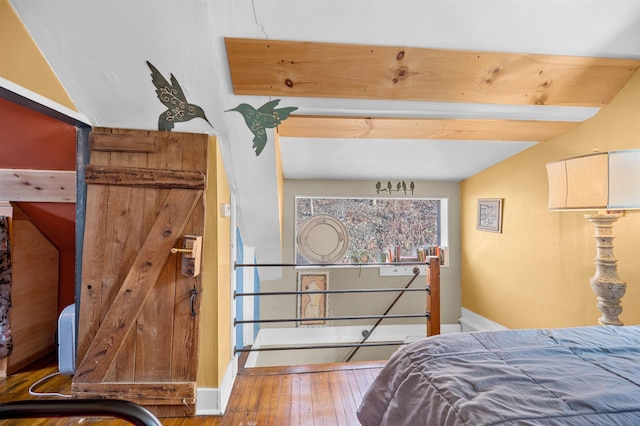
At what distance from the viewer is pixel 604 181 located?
139 cm

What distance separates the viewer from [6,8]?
4.03 ft

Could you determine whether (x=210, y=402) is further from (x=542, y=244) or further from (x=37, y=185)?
(x=542, y=244)

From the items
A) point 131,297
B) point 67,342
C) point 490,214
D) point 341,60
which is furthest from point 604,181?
point 67,342

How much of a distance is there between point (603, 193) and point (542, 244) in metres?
1.19

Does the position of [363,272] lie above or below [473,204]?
below

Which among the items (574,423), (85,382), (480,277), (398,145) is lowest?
(85,382)

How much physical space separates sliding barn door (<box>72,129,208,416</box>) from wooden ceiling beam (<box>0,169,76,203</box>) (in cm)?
56

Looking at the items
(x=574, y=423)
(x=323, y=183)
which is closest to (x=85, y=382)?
(x=574, y=423)

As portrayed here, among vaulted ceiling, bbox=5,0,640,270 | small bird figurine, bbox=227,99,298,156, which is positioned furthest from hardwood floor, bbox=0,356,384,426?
small bird figurine, bbox=227,99,298,156

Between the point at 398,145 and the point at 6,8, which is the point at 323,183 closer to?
the point at 398,145

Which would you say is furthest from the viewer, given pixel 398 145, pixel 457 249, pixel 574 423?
pixel 457 249

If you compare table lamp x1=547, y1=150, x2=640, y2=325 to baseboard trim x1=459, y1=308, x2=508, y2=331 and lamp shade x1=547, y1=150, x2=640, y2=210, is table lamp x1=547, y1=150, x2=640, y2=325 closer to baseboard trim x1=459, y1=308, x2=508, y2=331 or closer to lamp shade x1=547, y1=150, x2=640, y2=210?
lamp shade x1=547, y1=150, x2=640, y2=210

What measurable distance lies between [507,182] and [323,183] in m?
1.84

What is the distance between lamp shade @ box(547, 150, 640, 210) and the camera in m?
1.36
